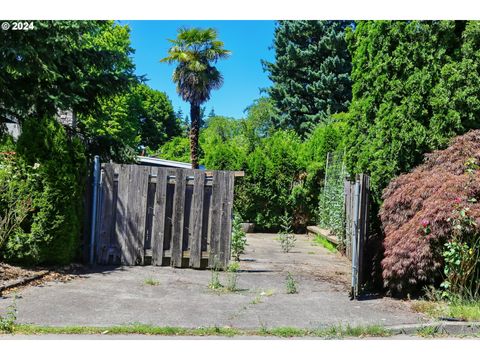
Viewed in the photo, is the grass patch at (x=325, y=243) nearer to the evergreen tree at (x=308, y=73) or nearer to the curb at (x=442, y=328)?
the curb at (x=442, y=328)

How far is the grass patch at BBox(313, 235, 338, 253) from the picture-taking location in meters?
13.1

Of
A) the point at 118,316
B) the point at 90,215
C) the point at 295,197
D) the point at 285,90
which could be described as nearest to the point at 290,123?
the point at 285,90

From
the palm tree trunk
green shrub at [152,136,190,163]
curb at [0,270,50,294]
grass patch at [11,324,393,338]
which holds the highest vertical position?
green shrub at [152,136,190,163]

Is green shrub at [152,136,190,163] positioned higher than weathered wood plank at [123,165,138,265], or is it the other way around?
green shrub at [152,136,190,163]

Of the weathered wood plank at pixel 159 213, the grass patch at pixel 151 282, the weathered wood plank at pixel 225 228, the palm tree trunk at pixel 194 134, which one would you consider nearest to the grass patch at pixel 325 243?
the weathered wood plank at pixel 225 228

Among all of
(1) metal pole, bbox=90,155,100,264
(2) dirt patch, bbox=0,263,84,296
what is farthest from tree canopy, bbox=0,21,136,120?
(2) dirt patch, bbox=0,263,84,296

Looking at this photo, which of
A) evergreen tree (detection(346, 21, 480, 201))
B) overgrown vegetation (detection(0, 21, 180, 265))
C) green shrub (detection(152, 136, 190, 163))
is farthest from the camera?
green shrub (detection(152, 136, 190, 163))

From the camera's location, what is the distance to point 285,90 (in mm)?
35500

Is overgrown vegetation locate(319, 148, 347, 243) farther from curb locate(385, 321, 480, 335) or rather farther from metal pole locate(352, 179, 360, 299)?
curb locate(385, 321, 480, 335)

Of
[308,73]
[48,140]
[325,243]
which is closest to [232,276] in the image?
[48,140]

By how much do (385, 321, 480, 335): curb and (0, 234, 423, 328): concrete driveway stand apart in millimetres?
238

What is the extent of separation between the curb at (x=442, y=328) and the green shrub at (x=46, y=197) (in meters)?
5.59

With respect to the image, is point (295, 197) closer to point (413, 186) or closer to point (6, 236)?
point (413, 186)

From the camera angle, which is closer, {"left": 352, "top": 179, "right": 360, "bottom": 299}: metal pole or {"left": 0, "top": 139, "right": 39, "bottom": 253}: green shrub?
{"left": 352, "top": 179, "right": 360, "bottom": 299}: metal pole
